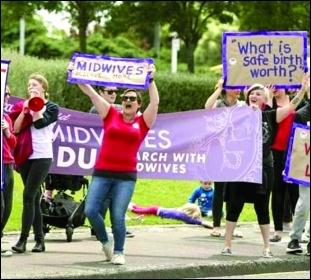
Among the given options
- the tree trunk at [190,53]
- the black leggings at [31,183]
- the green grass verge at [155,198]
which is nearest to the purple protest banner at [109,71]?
the black leggings at [31,183]

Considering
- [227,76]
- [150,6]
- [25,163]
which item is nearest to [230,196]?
[227,76]

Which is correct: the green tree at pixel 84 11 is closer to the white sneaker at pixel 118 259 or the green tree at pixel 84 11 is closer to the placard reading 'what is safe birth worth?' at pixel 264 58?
the placard reading 'what is safe birth worth?' at pixel 264 58

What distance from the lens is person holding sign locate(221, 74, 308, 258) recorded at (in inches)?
471

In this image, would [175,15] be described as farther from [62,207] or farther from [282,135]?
[62,207]

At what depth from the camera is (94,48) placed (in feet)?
155

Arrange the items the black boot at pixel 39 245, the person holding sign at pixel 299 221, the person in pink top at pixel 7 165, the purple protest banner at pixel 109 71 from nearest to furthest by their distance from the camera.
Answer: the person in pink top at pixel 7 165 < the purple protest banner at pixel 109 71 < the black boot at pixel 39 245 < the person holding sign at pixel 299 221

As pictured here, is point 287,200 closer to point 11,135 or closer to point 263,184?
point 263,184

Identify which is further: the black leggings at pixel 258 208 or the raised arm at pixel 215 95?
the raised arm at pixel 215 95

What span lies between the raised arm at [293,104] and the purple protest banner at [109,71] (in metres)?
1.72

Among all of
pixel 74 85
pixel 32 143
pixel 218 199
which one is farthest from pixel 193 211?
pixel 74 85

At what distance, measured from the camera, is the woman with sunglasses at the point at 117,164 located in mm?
10820

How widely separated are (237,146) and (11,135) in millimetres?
3053

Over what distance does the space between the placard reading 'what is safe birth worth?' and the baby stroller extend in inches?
84.0

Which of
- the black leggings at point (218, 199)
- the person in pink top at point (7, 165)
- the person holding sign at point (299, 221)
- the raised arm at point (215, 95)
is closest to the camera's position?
the person in pink top at point (7, 165)
